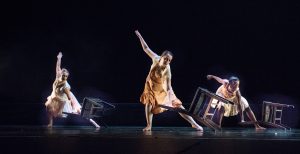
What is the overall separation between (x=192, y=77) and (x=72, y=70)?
2.93 meters

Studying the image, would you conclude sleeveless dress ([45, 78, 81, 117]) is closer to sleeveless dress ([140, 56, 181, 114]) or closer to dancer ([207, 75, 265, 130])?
sleeveless dress ([140, 56, 181, 114])

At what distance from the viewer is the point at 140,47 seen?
9.39m

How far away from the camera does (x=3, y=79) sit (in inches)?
395

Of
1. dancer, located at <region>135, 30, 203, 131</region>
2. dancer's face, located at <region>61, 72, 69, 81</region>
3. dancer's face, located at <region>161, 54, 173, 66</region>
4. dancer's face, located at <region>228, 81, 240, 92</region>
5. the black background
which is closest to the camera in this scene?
dancer's face, located at <region>161, 54, 173, 66</region>

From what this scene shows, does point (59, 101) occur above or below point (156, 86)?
below

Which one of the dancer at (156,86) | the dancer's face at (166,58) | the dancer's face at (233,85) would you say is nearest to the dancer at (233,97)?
the dancer's face at (233,85)

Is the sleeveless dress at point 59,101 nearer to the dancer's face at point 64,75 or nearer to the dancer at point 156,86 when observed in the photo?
the dancer's face at point 64,75

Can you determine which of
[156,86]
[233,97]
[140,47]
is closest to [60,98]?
[140,47]

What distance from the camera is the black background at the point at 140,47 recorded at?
28.5 feet

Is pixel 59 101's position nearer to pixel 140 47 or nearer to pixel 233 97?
pixel 140 47

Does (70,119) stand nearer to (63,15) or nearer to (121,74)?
(121,74)

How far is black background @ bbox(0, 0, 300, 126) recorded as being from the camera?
28.5ft

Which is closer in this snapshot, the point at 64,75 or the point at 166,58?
the point at 166,58

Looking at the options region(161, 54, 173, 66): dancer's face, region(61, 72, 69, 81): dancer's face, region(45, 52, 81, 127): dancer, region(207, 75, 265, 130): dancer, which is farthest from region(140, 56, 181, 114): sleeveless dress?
region(45, 52, 81, 127): dancer
